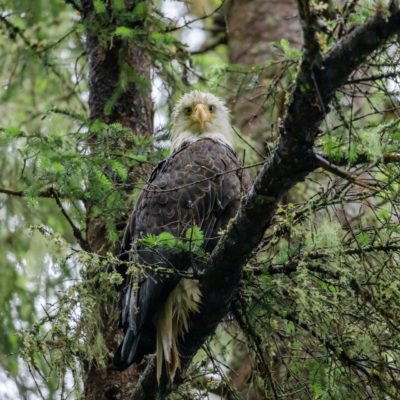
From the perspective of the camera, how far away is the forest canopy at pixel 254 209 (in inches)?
115

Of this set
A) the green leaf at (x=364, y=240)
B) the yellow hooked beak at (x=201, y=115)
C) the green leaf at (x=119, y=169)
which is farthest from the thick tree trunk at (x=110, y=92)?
the green leaf at (x=364, y=240)

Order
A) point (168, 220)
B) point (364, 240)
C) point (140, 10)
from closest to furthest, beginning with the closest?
point (364, 240) → point (168, 220) → point (140, 10)

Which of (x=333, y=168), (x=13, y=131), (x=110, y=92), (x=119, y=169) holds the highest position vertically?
(x=110, y=92)

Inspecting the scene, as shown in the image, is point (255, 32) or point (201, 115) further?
point (255, 32)

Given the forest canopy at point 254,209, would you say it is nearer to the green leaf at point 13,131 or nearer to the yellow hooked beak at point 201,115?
the green leaf at point 13,131

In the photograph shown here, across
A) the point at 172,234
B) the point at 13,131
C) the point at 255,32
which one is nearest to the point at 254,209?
the point at 172,234

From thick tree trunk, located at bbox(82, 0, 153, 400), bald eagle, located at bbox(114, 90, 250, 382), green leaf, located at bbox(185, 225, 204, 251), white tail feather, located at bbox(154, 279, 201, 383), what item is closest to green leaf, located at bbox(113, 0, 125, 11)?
thick tree trunk, located at bbox(82, 0, 153, 400)

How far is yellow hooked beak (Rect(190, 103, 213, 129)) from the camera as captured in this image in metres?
5.46

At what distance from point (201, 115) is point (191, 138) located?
234mm

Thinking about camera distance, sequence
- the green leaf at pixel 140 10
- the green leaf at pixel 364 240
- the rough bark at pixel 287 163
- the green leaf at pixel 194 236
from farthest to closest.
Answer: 1. the green leaf at pixel 140 10
2. the green leaf at pixel 364 240
3. the green leaf at pixel 194 236
4. the rough bark at pixel 287 163

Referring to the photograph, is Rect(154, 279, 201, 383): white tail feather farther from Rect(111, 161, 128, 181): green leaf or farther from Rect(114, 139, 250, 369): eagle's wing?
Rect(111, 161, 128, 181): green leaf

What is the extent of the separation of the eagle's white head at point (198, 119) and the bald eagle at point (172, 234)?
1.90ft

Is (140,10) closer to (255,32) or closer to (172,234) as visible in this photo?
(172,234)

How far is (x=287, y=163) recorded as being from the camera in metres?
2.96
